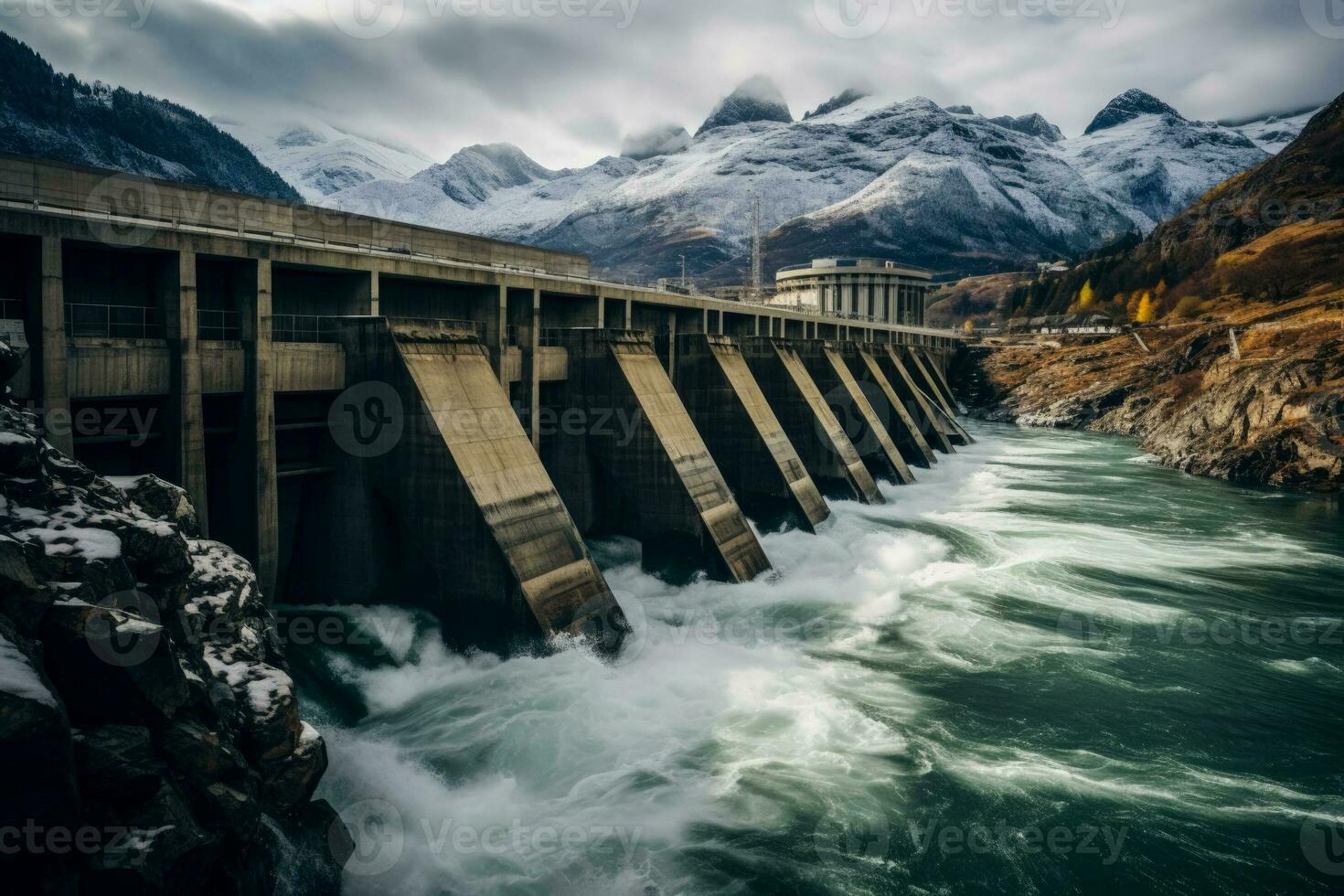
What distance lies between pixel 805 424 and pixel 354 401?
2137cm

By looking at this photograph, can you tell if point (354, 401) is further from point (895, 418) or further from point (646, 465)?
point (895, 418)

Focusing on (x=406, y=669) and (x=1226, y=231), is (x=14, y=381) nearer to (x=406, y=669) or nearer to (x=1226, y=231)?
(x=406, y=669)

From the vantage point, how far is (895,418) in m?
49.4

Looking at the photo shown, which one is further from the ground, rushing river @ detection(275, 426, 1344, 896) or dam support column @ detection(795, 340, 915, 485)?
dam support column @ detection(795, 340, 915, 485)

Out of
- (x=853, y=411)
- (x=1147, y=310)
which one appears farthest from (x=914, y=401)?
(x=1147, y=310)

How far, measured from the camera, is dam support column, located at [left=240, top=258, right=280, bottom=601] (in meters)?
15.9

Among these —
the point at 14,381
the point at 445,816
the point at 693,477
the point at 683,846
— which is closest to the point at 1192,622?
the point at 693,477

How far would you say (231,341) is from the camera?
16.1 meters

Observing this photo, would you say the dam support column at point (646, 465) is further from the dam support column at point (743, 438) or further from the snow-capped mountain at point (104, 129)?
the snow-capped mountain at point (104, 129)

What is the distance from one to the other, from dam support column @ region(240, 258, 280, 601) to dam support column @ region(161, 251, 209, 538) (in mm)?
1151

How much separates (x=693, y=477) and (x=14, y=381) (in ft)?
51.8

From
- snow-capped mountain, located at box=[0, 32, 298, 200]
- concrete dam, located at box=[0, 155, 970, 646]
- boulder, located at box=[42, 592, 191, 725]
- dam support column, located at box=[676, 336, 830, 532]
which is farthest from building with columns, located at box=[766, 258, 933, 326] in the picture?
boulder, located at box=[42, 592, 191, 725]

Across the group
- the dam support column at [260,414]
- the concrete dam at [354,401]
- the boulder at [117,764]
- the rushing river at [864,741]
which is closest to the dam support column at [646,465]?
the concrete dam at [354,401]

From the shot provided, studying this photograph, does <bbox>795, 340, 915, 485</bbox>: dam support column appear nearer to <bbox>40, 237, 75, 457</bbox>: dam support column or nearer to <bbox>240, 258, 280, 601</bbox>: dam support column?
<bbox>240, 258, 280, 601</bbox>: dam support column
